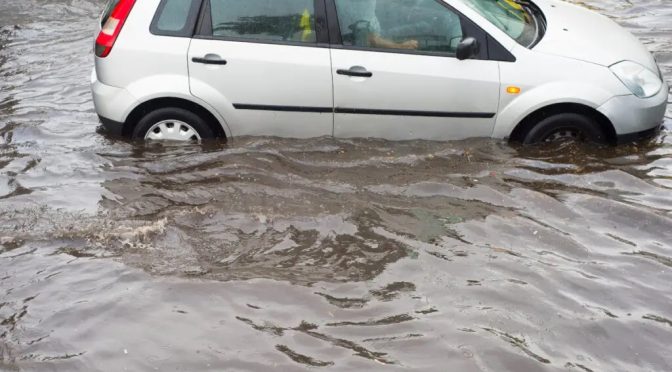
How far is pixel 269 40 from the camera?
20.2ft

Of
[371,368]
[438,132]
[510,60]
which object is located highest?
[510,60]

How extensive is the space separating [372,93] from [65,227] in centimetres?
261

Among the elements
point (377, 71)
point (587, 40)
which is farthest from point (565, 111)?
point (377, 71)

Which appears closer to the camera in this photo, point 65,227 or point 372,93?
point 65,227

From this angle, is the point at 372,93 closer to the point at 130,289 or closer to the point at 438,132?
the point at 438,132

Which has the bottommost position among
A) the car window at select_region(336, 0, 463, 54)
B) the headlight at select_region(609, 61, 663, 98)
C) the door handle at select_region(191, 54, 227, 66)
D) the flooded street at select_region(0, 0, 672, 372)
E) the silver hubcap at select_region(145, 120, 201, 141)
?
the flooded street at select_region(0, 0, 672, 372)

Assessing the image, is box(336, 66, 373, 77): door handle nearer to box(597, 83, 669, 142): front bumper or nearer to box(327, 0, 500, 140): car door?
box(327, 0, 500, 140): car door

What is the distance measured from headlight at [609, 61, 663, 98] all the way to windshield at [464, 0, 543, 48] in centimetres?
72

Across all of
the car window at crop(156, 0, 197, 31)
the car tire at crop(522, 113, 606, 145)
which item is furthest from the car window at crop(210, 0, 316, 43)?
the car tire at crop(522, 113, 606, 145)

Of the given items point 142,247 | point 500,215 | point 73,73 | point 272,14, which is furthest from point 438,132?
point 73,73

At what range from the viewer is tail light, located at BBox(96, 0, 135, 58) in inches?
242

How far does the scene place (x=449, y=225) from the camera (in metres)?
5.18

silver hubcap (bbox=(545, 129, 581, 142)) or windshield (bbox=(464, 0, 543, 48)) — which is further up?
windshield (bbox=(464, 0, 543, 48))

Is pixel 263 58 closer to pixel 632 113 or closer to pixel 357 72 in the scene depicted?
pixel 357 72
